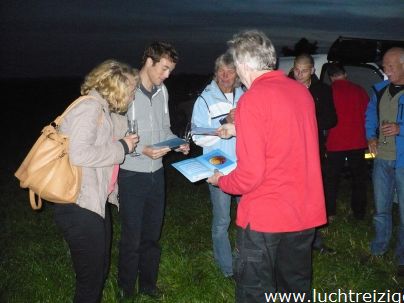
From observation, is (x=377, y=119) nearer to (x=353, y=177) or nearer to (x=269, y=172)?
(x=353, y=177)

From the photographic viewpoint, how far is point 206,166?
303cm

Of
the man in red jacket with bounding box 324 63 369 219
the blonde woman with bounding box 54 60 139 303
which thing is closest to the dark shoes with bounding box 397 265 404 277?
the man in red jacket with bounding box 324 63 369 219

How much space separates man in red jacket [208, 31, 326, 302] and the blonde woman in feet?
2.66

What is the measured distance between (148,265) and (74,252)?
111 cm

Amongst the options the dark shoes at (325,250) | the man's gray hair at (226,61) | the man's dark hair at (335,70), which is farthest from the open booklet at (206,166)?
the man's dark hair at (335,70)

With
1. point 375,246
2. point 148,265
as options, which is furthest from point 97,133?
point 375,246

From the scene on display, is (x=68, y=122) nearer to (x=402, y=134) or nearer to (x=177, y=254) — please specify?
(x=177, y=254)

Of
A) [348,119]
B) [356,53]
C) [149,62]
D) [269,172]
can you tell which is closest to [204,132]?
[149,62]

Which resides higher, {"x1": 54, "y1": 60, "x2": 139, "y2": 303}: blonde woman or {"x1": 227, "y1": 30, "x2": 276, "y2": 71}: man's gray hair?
{"x1": 227, "y1": 30, "x2": 276, "y2": 71}: man's gray hair

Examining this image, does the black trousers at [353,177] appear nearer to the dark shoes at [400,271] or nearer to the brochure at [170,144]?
the dark shoes at [400,271]

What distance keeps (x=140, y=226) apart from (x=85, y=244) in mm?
748

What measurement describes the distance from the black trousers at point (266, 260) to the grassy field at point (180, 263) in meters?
1.31

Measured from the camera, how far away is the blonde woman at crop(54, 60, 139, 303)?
253 cm

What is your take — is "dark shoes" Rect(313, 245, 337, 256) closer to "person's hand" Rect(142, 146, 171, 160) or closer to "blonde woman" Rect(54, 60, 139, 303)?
"person's hand" Rect(142, 146, 171, 160)
